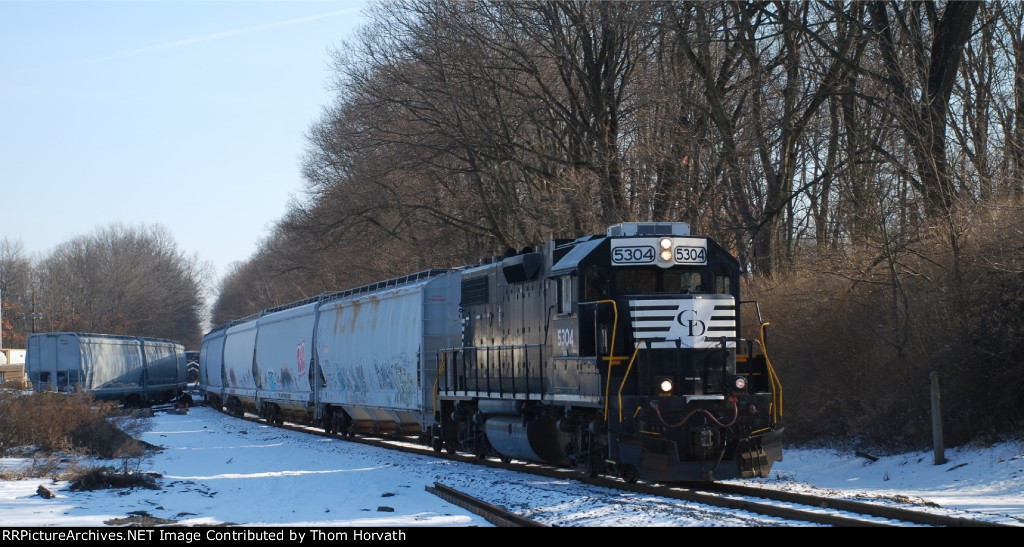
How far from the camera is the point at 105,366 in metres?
40.2

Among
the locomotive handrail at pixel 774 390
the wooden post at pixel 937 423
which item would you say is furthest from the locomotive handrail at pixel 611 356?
the wooden post at pixel 937 423

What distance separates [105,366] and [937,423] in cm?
3537

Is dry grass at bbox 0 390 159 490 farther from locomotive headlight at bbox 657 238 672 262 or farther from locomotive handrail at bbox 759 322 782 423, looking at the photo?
locomotive handrail at bbox 759 322 782 423

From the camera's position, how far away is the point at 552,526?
29.6 feet

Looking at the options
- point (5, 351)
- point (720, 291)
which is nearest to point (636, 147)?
point (720, 291)

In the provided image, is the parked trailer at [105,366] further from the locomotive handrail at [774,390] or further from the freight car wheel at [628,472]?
the locomotive handrail at [774,390]

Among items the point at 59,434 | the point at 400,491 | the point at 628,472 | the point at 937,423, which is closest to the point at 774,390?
the point at 628,472

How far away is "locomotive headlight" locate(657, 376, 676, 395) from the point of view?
11.7 metres


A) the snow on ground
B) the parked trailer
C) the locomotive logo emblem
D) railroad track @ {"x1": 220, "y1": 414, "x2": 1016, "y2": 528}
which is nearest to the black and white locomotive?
the locomotive logo emblem

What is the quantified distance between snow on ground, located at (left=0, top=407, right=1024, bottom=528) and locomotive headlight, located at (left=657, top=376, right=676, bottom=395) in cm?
136

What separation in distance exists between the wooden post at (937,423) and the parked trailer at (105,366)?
2787 centimetres

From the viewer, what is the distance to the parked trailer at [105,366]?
1484 inches

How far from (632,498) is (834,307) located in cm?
868
